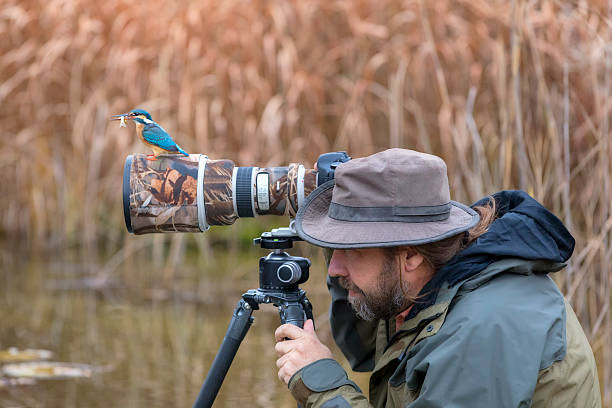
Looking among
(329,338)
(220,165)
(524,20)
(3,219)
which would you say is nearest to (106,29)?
(3,219)

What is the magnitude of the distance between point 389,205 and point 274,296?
0.38 meters

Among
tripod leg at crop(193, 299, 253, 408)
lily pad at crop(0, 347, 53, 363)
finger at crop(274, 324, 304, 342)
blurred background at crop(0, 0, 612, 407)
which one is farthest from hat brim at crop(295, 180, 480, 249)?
lily pad at crop(0, 347, 53, 363)

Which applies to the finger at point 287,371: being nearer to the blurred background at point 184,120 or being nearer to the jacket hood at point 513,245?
the jacket hood at point 513,245

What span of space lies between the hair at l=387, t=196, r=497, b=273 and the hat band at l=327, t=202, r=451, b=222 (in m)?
0.07

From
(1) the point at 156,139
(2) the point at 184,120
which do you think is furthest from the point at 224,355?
(2) the point at 184,120

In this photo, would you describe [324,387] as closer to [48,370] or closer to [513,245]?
[513,245]

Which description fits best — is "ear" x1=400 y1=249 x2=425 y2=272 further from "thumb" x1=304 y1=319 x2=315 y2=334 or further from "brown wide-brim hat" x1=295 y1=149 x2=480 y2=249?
"thumb" x1=304 y1=319 x2=315 y2=334

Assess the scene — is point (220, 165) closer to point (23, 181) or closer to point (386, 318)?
point (386, 318)

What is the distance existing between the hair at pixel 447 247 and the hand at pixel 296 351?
23 centimetres

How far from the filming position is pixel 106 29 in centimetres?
530

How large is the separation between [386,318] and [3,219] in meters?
3.77

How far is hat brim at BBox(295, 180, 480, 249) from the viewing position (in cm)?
167

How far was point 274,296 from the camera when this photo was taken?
6.42 ft

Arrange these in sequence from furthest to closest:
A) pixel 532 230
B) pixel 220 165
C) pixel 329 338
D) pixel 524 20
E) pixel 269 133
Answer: pixel 269 133 → pixel 329 338 → pixel 524 20 → pixel 220 165 → pixel 532 230
